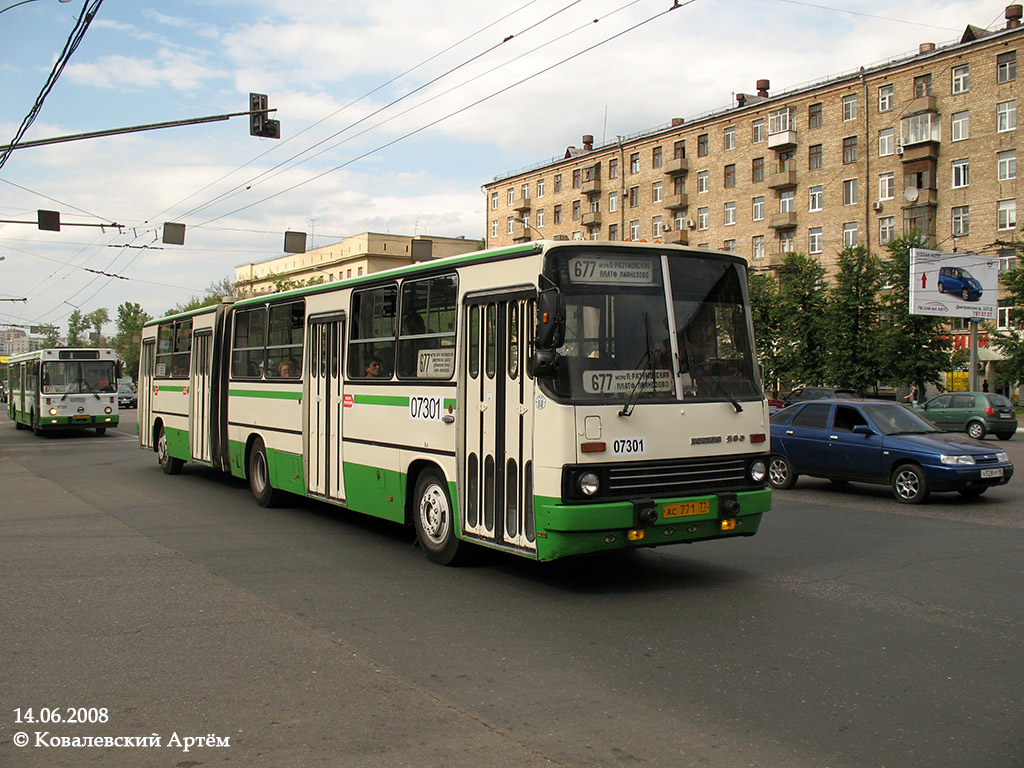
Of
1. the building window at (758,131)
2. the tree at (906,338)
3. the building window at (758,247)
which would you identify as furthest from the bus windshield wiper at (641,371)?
the building window at (758,131)

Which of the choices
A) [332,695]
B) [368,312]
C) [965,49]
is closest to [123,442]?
[368,312]

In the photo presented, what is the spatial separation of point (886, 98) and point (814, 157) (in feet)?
19.2

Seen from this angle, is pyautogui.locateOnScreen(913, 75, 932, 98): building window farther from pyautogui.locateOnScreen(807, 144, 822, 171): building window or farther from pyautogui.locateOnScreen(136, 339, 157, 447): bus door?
pyautogui.locateOnScreen(136, 339, 157, 447): bus door

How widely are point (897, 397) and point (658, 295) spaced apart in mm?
43385

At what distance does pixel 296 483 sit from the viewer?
12102 millimetres

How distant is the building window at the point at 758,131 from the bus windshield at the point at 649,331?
5975cm

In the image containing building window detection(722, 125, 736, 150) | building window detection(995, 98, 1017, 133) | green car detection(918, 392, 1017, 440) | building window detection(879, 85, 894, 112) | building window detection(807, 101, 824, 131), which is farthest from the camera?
building window detection(722, 125, 736, 150)

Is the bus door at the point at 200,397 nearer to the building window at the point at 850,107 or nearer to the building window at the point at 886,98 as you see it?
the building window at the point at 886,98

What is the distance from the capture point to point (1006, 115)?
2036 inches

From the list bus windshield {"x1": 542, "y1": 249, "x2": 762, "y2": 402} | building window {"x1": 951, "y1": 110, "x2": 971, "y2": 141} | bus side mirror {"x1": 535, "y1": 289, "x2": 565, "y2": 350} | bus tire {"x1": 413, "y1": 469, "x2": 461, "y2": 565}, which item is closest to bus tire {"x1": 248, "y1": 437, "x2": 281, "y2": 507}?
bus tire {"x1": 413, "y1": 469, "x2": 461, "y2": 565}

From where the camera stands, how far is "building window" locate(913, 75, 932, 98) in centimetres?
5475

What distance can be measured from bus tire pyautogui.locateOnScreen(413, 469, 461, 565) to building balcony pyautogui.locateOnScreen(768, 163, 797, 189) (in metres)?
57.8

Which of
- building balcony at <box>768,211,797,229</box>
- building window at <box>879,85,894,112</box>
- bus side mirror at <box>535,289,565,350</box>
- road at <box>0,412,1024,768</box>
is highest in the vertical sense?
building window at <box>879,85,894,112</box>

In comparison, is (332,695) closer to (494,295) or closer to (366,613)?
(366,613)
